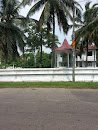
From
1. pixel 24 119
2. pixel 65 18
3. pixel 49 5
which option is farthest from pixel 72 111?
pixel 65 18

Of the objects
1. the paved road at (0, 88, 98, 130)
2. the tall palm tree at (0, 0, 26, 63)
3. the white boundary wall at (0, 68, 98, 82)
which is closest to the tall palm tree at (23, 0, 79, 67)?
the tall palm tree at (0, 0, 26, 63)

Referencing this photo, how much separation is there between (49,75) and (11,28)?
7.07m

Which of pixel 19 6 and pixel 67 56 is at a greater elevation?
pixel 19 6

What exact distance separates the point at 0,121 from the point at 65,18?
1436 cm

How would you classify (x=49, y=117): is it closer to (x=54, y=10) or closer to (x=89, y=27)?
(x=89, y=27)

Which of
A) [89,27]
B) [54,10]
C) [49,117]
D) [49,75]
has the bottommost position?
[49,117]

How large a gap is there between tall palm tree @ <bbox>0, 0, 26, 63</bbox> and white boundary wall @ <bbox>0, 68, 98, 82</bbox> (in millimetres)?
3997

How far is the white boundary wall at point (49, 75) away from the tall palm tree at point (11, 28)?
3997 millimetres

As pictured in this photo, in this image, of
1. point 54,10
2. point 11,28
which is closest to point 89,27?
A: point 54,10

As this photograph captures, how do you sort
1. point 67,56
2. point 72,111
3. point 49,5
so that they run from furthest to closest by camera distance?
point 67,56, point 49,5, point 72,111

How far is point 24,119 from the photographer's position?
438 centimetres

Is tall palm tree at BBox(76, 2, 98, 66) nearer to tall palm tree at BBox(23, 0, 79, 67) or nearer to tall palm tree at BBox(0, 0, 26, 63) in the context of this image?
tall palm tree at BBox(23, 0, 79, 67)

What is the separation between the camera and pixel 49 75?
12.4 m

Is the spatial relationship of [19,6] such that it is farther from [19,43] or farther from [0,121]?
[0,121]
